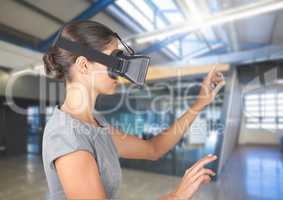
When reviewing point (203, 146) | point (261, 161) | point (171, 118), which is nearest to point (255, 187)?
point (203, 146)

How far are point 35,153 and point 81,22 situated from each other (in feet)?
30.1

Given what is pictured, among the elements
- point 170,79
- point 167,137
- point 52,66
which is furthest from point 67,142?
point 170,79

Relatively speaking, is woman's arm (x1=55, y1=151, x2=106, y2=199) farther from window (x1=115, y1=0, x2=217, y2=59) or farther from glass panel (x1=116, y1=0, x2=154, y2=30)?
glass panel (x1=116, y1=0, x2=154, y2=30)

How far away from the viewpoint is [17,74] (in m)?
7.24

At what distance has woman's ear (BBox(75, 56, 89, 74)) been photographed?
2.45 ft

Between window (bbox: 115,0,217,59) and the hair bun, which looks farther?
window (bbox: 115,0,217,59)

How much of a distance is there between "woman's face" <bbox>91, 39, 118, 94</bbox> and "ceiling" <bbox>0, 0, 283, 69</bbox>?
253 cm

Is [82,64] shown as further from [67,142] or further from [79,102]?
[67,142]

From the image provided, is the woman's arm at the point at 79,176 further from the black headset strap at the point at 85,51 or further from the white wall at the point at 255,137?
the white wall at the point at 255,137

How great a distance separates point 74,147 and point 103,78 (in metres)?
0.27

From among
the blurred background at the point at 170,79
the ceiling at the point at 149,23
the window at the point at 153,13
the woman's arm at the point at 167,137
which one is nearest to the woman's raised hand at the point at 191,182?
the woman's arm at the point at 167,137

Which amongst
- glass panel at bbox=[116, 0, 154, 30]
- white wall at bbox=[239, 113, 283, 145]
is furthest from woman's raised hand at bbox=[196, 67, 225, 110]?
white wall at bbox=[239, 113, 283, 145]

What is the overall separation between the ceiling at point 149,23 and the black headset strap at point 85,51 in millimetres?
2568

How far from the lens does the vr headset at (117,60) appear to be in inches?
29.1
